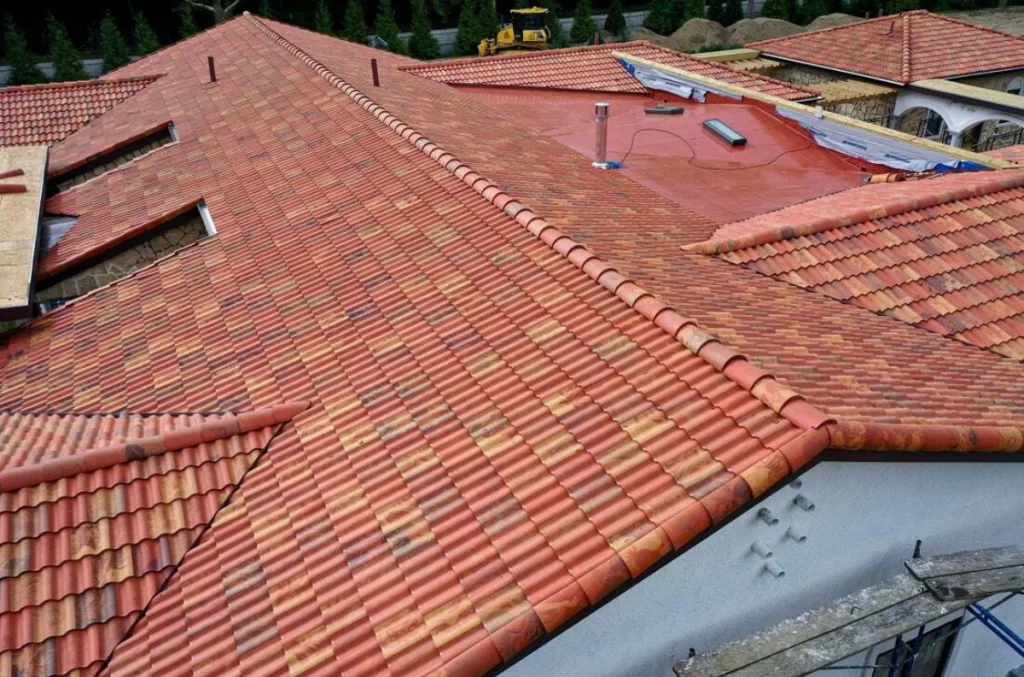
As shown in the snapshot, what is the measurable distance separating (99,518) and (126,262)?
6711mm

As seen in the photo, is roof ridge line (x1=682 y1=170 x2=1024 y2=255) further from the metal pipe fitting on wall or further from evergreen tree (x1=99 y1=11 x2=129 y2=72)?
evergreen tree (x1=99 y1=11 x2=129 y2=72)

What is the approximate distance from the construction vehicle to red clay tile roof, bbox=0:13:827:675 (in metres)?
29.4

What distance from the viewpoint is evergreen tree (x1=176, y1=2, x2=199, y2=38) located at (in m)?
44.1

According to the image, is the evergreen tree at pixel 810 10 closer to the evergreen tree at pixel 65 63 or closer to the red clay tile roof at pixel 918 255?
the evergreen tree at pixel 65 63

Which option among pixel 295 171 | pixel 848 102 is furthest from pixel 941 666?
pixel 848 102

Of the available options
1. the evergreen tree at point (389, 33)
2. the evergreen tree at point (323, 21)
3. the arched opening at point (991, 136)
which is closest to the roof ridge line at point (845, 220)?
the arched opening at point (991, 136)

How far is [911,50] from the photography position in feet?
82.7

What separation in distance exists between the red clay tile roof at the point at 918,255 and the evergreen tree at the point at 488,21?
3920cm

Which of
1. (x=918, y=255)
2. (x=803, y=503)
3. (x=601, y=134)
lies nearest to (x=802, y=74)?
(x=601, y=134)

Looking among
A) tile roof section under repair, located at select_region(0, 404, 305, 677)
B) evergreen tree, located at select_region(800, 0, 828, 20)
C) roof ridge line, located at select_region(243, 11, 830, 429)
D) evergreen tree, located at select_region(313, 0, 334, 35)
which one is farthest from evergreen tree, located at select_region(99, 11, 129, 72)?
evergreen tree, located at select_region(800, 0, 828, 20)

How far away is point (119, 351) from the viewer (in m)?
9.35

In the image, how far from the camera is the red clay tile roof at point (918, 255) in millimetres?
8812

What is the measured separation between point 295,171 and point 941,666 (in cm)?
996

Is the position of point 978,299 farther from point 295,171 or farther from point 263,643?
point 295,171
